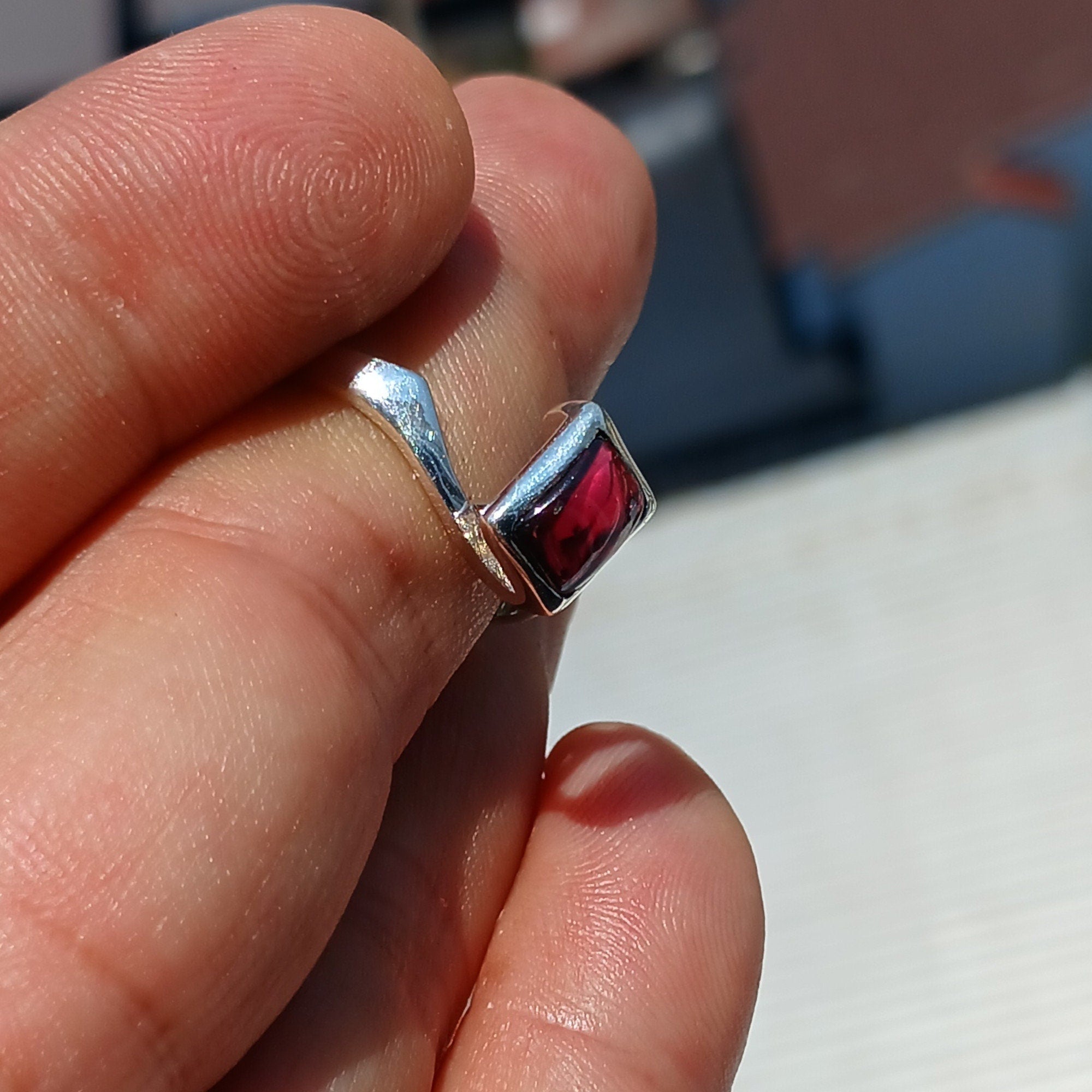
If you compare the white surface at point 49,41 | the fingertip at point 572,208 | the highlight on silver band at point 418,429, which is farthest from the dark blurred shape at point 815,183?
the highlight on silver band at point 418,429

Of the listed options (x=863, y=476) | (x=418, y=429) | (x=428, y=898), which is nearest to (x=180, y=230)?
(x=418, y=429)

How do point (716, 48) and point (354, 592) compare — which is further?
point (716, 48)

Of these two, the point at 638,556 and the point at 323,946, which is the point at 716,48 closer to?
the point at 638,556

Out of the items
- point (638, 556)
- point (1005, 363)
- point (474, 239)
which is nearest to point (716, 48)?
point (1005, 363)

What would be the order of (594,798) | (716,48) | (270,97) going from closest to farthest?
(270,97)
(594,798)
(716,48)

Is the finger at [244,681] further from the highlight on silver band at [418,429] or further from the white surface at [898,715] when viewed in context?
the white surface at [898,715]
